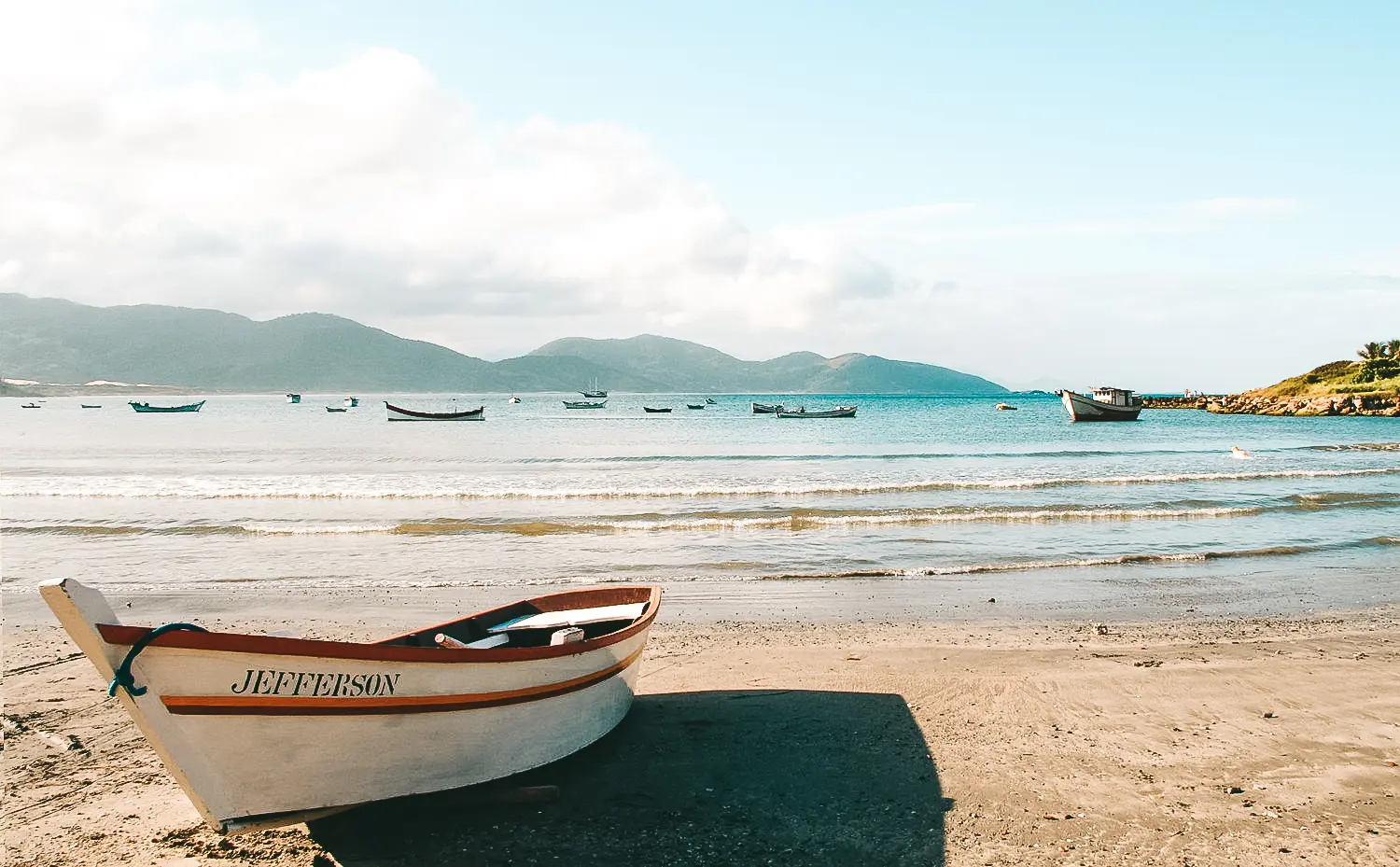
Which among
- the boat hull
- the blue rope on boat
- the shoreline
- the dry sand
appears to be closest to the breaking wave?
the shoreline

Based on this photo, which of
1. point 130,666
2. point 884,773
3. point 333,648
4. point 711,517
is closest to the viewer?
point 130,666

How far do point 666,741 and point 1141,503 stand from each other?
21455 mm

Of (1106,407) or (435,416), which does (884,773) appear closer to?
(1106,407)

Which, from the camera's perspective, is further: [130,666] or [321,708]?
[321,708]

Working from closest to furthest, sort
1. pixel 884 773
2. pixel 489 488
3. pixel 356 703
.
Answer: pixel 356 703 → pixel 884 773 → pixel 489 488

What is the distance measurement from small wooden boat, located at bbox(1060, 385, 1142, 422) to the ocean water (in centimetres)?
3326

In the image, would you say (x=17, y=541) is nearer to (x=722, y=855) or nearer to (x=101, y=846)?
(x=101, y=846)

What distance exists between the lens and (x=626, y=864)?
5.96m

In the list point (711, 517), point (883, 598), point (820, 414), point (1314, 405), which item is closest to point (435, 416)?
point (820, 414)

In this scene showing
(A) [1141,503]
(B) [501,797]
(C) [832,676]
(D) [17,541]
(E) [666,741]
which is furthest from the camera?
(A) [1141,503]

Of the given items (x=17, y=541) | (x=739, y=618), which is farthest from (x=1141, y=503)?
(x=17, y=541)

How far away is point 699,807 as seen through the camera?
6824 millimetres

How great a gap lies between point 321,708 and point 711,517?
1703cm

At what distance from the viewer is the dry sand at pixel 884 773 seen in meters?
6.20
